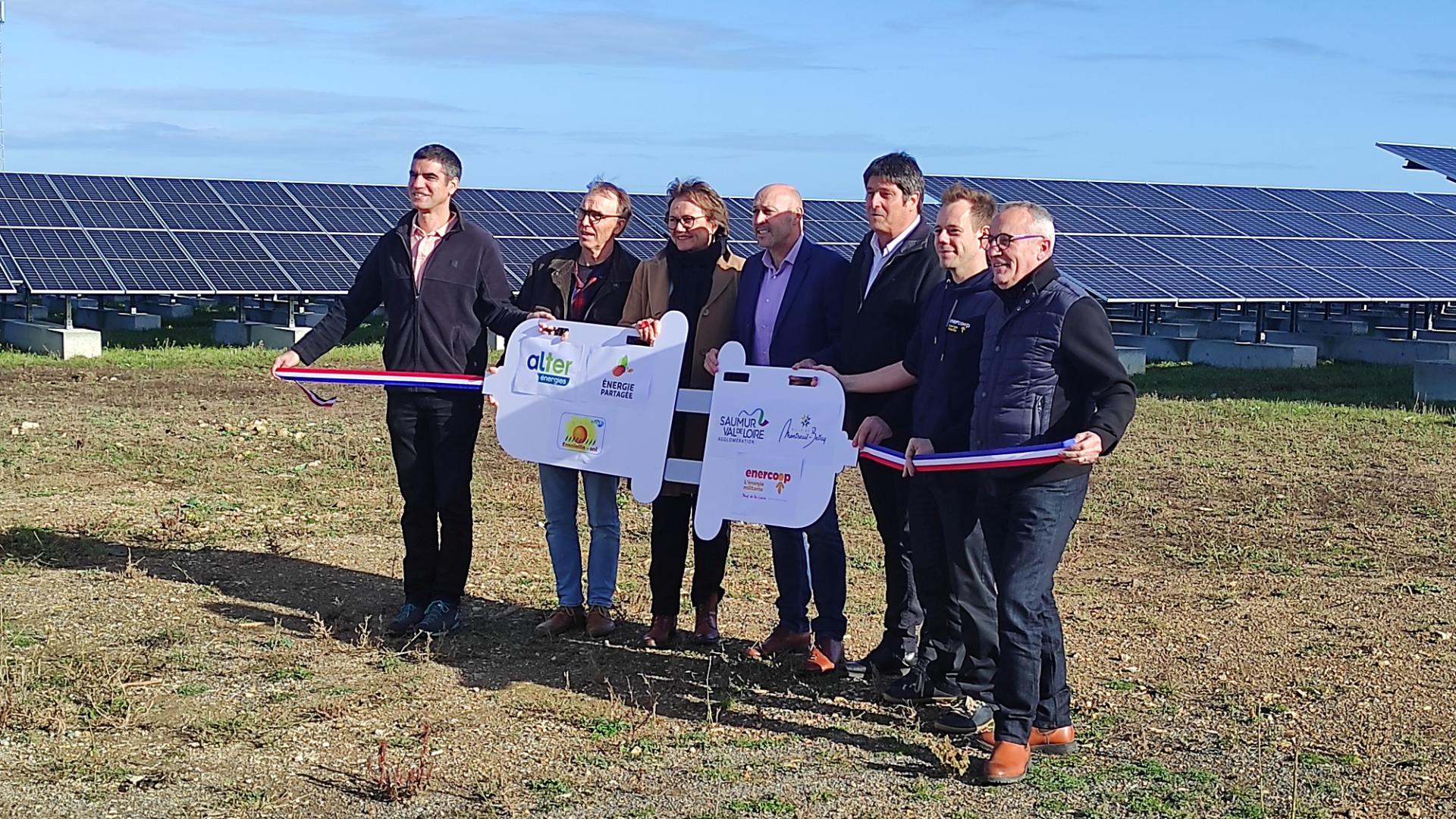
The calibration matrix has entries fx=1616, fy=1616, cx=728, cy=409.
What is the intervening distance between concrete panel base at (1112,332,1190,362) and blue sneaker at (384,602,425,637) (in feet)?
52.9

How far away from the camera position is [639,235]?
24.9 meters

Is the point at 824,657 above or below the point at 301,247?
below

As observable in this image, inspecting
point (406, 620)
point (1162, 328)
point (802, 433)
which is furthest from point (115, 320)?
point (802, 433)

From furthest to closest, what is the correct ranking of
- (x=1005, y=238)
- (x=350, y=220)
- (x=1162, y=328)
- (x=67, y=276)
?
(x=1162, y=328) < (x=350, y=220) < (x=67, y=276) < (x=1005, y=238)

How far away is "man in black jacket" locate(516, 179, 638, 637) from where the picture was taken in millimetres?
6215

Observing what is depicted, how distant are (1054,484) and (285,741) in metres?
2.50

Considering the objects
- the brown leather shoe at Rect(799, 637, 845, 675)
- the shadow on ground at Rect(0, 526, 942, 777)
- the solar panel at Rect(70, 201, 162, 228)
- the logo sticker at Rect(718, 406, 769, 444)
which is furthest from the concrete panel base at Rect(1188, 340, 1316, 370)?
the logo sticker at Rect(718, 406, 769, 444)

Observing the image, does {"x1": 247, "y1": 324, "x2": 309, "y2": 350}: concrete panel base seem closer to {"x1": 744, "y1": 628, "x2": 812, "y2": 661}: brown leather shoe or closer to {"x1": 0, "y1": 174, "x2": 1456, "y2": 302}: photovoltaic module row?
{"x1": 0, "y1": 174, "x2": 1456, "y2": 302}: photovoltaic module row

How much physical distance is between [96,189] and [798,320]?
22138 millimetres

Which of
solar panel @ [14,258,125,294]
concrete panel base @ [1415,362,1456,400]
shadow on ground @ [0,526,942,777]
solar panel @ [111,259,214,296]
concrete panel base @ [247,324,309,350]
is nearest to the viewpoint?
shadow on ground @ [0,526,942,777]

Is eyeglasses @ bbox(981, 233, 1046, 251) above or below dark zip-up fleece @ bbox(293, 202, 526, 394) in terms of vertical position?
above

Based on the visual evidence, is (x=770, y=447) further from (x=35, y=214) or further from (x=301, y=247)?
(x=35, y=214)

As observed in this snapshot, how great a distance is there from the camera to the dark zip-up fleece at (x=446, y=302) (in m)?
6.25

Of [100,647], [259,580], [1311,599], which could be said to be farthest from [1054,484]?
[259,580]
